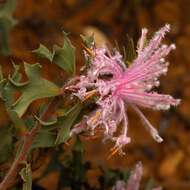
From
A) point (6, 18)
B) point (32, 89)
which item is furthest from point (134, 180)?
point (6, 18)

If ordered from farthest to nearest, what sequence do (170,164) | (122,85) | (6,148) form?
(170,164) → (6,148) → (122,85)

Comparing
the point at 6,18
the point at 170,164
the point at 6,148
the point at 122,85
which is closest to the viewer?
the point at 122,85

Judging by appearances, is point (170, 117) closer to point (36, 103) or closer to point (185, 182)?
point (185, 182)

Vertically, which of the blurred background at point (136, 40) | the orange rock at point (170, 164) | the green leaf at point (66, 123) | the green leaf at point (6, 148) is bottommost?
the orange rock at point (170, 164)

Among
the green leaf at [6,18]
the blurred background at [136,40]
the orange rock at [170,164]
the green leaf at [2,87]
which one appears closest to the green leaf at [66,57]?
the green leaf at [2,87]

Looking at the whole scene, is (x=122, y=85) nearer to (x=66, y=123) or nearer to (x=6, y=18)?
(x=66, y=123)

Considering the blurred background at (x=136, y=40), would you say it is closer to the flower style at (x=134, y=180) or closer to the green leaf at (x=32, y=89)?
the flower style at (x=134, y=180)

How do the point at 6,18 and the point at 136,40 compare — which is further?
the point at 136,40
